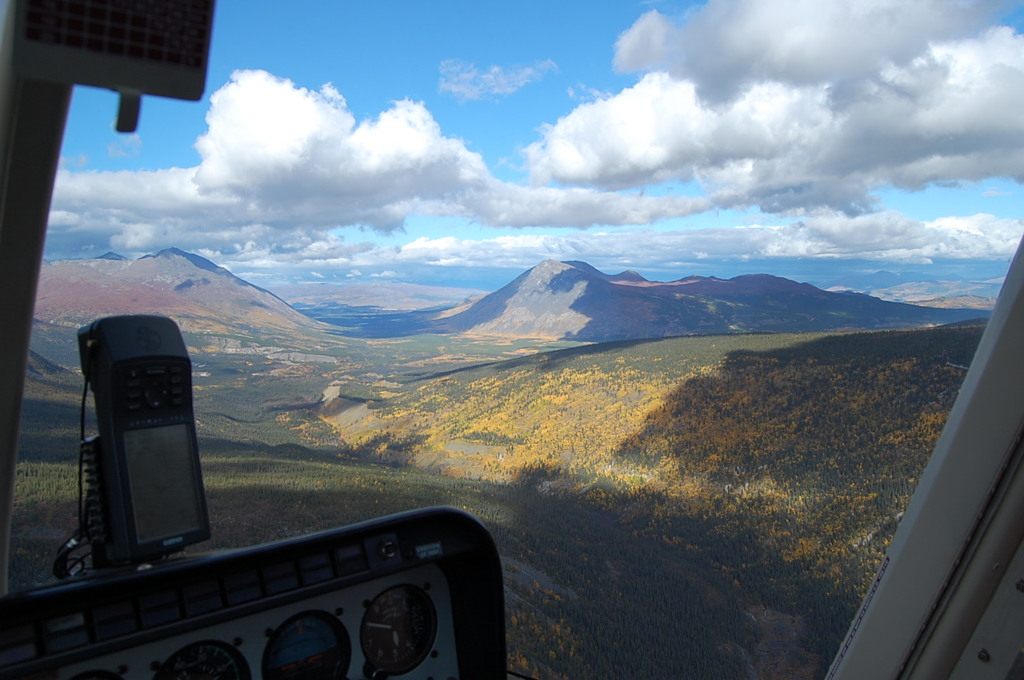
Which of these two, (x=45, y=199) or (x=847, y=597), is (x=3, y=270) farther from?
(x=847, y=597)

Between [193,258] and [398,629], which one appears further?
[193,258]

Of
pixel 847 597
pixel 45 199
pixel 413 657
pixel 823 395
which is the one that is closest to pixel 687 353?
pixel 823 395

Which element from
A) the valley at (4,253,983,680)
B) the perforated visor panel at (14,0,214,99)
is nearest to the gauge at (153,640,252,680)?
the valley at (4,253,983,680)

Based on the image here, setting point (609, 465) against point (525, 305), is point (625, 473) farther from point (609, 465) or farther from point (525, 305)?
point (525, 305)

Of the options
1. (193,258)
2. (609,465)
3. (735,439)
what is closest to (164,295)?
(193,258)

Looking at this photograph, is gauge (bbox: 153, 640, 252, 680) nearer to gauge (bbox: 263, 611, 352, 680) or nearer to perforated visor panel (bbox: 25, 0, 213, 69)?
gauge (bbox: 263, 611, 352, 680)
